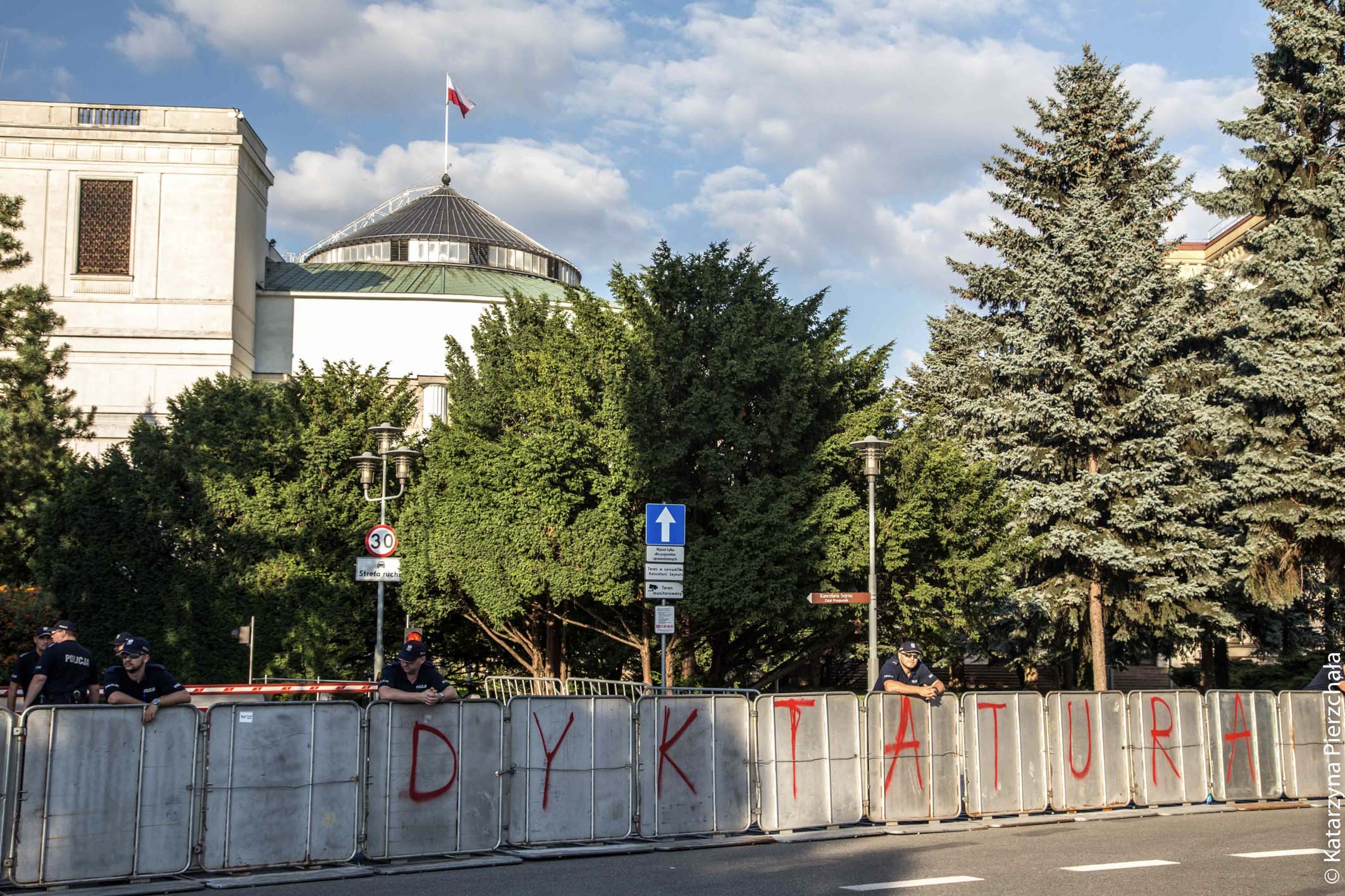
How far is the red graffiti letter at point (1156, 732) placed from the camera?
14.6 meters

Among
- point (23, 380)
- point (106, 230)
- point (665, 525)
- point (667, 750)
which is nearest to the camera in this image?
point (667, 750)

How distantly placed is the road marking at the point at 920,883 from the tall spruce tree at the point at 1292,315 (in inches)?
849

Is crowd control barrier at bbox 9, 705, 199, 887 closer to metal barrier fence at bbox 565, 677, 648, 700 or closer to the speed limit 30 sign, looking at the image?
metal barrier fence at bbox 565, 677, 648, 700

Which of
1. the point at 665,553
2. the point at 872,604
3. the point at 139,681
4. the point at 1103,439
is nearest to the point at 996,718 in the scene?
the point at 665,553

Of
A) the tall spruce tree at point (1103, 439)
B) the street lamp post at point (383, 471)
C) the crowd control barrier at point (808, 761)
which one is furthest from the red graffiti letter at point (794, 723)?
the tall spruce tree at point (1103, 439)

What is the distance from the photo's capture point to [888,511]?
92.5 ft

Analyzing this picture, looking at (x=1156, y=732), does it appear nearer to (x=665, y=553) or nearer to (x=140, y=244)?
(x=665, y=553)

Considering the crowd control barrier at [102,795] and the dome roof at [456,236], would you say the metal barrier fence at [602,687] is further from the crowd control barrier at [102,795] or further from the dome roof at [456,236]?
the dome roof at [456,236]

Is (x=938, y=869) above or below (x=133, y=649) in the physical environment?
below

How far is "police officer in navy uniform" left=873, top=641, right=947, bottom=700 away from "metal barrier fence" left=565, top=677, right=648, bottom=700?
27.3ft

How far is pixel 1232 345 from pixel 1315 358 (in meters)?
1.69

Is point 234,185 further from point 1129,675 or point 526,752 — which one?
point 526,752

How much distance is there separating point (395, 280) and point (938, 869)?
63.7 meters

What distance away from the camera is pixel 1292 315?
1118 inches
